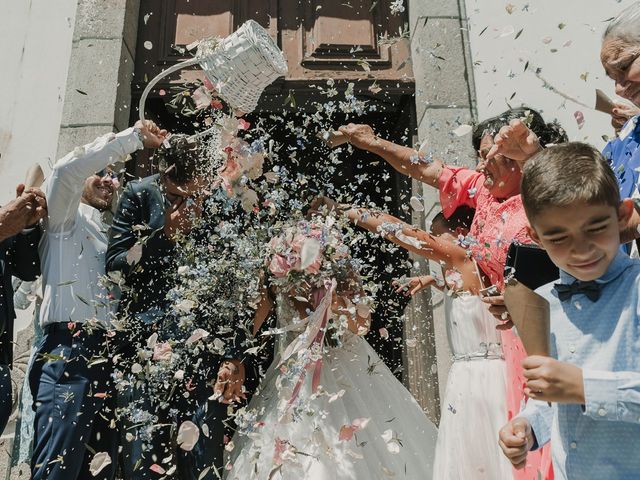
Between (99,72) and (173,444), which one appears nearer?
(173,444)

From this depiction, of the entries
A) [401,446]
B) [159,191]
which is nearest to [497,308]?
[401,446]

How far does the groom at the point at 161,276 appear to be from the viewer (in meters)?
2.83

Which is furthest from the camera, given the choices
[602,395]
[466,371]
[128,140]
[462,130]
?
[462,130]

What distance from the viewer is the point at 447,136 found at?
4234mm

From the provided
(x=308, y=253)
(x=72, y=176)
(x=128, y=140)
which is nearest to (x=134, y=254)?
(x=72, y=176)

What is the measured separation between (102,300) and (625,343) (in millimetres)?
2184

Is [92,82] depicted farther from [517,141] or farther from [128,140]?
[517,141]

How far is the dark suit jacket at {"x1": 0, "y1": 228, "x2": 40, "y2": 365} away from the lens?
2754 millimetres

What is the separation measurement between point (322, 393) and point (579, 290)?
1577 mm

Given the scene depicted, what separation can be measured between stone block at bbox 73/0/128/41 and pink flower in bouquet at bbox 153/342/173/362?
258 cm

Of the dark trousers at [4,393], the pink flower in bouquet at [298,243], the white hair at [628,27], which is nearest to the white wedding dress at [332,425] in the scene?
the pink flower in bouquet at [298,243]

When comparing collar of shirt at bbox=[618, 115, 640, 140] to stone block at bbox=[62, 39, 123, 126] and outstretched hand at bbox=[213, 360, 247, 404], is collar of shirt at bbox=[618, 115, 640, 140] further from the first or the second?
stone block at bbox=[62, 39, 123, 126]

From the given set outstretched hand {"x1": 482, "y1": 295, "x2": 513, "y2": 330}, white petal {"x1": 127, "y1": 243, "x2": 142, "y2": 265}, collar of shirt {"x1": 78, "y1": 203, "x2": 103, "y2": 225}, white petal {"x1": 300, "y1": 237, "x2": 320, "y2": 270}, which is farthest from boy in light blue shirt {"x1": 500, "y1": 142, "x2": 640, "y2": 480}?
collar of shirt {"x1": 78, "y1": 203, "x2": 103, "y2": 225}

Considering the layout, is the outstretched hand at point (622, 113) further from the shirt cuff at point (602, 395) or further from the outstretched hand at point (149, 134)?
the outstretched hand at point (149, 134)
